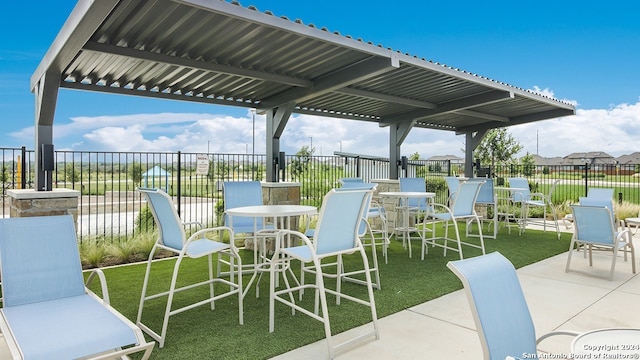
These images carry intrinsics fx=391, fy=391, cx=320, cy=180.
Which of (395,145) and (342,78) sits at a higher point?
(342,78)

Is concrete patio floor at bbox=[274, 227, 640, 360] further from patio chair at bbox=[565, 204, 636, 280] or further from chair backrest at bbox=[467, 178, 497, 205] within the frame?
chair backrest at bbox=[467, 178, 497, 205]

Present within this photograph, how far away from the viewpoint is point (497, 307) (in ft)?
4.79

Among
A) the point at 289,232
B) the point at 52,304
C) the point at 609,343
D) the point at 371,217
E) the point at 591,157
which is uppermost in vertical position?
the point at 591,157

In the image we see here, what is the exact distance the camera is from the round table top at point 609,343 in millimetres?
1223

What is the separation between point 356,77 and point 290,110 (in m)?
1.69

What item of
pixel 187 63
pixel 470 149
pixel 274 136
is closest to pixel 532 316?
pixel 187 63

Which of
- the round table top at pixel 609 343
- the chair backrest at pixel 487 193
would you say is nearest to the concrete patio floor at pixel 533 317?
the round table top at pixel 609 343

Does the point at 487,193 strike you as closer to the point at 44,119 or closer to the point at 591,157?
the point at 44,119

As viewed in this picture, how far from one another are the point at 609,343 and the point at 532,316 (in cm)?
238

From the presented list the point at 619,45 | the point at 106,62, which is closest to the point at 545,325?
the point at 106,62

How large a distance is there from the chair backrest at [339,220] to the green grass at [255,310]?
27.2 inches

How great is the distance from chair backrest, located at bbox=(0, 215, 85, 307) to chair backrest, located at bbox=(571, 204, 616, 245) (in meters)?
5.15

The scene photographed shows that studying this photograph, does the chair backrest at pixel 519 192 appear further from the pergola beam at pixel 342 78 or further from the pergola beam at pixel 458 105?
the pergola beam at pixel 342 78

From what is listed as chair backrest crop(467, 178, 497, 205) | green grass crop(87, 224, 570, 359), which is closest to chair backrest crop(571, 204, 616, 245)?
green grass crop(87, 224, 570, 359)
